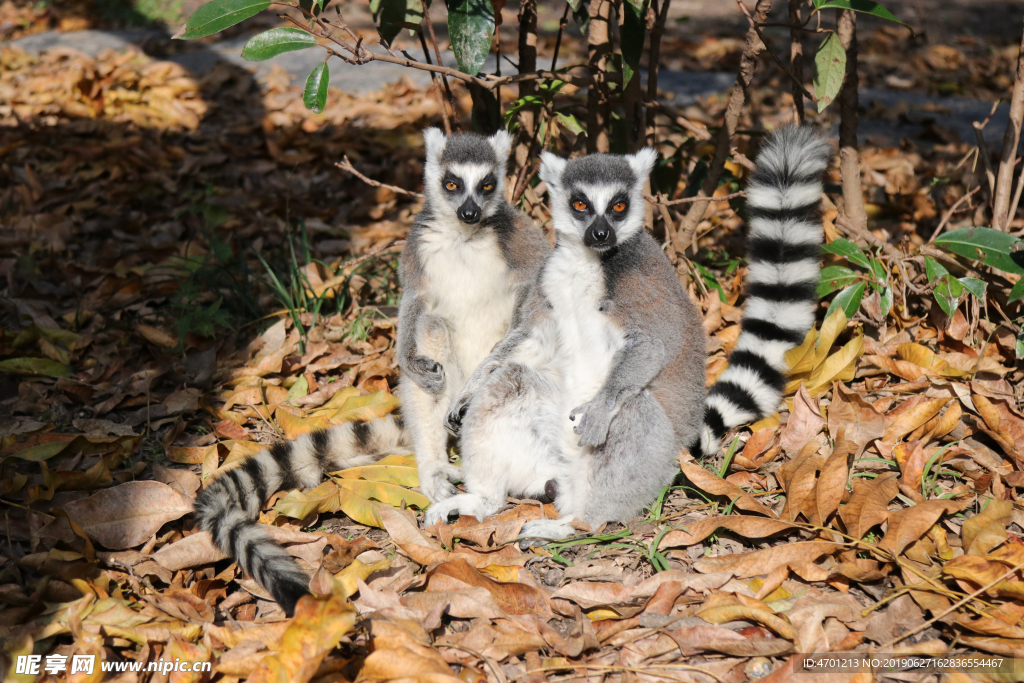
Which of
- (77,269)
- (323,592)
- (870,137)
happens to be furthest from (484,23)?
(870,137)

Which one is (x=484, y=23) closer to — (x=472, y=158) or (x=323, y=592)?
(x=472, y=158)

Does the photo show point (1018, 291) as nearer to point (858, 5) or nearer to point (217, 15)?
point (858, 5)

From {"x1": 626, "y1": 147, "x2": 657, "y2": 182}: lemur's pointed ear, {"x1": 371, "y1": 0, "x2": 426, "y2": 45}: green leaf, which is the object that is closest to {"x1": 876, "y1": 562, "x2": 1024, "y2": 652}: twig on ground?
{"x1": 626, "y1": 147, "x2": 657, "y2": 182}: lemur's pointed ear

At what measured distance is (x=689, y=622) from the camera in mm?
2154

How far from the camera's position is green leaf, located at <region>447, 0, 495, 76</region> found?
3.06 metres

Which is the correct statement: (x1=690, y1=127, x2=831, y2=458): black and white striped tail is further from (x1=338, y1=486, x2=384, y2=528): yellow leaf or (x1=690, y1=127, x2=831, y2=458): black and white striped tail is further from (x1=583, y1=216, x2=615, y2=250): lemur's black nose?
(x1=338, y1=486, x2=384, y2=528): yellow leaf

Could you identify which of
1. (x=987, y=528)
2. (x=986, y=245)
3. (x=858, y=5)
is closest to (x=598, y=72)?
(x=858, y=5)

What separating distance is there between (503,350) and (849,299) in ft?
5.12

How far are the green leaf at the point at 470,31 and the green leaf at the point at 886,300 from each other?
2.05m

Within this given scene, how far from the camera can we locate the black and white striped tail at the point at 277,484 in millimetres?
2230

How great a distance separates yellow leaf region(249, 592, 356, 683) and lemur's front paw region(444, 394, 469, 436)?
4.04ft

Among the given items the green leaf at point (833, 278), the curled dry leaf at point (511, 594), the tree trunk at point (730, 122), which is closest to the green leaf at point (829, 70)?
the tree trunk at point (730, 122)

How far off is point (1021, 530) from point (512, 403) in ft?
5.85

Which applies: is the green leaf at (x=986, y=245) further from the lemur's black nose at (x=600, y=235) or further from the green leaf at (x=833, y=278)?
the lemur's black nose at (x=600, y=235)
